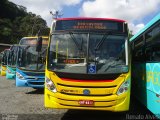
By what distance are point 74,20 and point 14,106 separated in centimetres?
399

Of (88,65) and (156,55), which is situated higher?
(156,55)

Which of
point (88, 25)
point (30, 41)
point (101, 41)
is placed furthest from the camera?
point (30, 41)

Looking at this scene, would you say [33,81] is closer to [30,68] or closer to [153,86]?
[30,68]

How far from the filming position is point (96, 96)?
25.7 ft

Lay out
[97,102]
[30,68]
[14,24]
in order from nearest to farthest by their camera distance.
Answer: [97,102] < [30,68] < [14,24]

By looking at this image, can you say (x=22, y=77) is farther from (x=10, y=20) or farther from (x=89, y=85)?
(x=10, y=20)

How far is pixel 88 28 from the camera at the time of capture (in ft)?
28.4

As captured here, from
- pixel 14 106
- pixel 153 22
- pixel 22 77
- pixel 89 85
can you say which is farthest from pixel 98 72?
pixel 22 77

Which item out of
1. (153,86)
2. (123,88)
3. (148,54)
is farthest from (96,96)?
(148,54)

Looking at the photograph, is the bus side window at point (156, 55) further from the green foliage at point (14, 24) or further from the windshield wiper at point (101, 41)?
the green foliage at point (14, 24)

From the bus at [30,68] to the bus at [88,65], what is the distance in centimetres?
508

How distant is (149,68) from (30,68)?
24.7ft

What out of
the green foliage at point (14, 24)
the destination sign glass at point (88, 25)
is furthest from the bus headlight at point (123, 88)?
the green foliage at point (14, 24)

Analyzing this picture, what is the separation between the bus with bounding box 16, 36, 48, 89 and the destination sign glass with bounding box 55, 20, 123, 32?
4.88 metres
